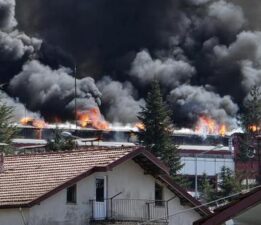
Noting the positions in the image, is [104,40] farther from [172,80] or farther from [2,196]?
[2,196]

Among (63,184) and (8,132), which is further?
(8,132)

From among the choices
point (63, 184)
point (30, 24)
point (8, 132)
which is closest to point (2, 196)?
point (63, 184)

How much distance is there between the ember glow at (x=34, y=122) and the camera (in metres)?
147

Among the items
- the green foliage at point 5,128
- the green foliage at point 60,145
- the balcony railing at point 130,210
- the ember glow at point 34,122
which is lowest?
the balcony railing at point 130,210

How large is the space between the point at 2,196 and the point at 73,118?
119 m

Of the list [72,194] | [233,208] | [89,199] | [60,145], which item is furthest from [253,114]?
[233,208]

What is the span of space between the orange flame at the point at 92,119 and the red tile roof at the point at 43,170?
365 ft

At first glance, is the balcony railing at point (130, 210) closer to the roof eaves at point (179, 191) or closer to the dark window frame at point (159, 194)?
the dark window frame at point (159, 194)

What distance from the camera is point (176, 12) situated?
18250 centimetres

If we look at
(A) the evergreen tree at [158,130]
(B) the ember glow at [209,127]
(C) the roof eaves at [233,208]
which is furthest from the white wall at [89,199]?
(B) the ember glow at [209,127]

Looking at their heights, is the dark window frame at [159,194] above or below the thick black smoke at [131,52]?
below

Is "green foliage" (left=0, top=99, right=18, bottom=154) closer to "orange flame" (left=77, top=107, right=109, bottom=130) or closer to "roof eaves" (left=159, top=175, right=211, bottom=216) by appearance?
"roof eaves" (left=159, top=175, right=211, bottom=216)

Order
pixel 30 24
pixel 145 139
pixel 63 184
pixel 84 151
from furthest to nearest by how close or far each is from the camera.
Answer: pixel 30 24 → pixel 145 139 → pixel 84 151 → pixel 63 184

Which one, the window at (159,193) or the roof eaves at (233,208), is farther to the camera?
the window at (159,193)
